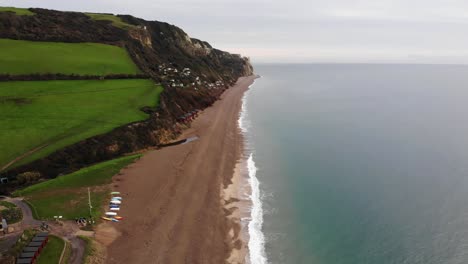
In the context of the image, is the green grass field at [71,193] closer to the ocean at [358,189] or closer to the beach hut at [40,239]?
the beach hut at [40,239]

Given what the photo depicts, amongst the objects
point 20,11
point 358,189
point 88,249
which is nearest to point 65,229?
point 88,249

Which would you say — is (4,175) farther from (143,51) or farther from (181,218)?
(143,51)

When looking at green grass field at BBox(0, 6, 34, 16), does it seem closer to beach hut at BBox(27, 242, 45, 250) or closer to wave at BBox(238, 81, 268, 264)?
wave at BBox(238, 81, 268, 264)

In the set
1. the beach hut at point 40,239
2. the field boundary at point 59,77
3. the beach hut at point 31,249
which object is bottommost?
the beach hut at point 31,249

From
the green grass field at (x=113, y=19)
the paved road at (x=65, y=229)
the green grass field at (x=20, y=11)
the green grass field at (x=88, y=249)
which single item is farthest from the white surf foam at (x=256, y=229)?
the green grass field at (x=113, y=19)

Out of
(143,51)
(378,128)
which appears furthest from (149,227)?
(143,51)

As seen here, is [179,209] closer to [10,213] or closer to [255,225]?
[255,225]
